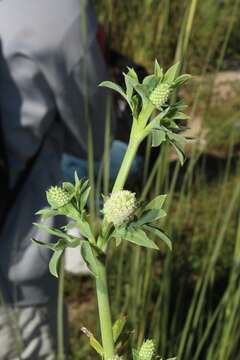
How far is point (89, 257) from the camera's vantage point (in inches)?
10.9

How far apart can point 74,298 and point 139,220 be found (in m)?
2.35

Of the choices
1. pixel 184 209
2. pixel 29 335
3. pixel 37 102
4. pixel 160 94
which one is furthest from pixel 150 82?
pixel 184 209

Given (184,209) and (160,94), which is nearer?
(160,94)

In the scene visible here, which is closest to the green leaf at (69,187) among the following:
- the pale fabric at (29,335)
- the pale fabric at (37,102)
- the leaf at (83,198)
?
the leaf at (83,198)

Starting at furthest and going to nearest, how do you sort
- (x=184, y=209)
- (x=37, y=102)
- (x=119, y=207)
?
(x=184, y=209) → (x=37, y=102) → (x=119, y=207)

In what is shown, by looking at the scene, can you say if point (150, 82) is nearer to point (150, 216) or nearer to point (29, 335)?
point (150, 216)

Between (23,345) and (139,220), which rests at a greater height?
(139,220)

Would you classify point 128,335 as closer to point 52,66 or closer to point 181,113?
point 181,113

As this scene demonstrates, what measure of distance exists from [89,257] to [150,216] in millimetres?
27

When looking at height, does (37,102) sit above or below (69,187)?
above

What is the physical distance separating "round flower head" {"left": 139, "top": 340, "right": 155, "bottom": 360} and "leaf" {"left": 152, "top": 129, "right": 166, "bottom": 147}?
0.23 feet

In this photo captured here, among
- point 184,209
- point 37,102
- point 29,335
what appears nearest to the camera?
point 37,102

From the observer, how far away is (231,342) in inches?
39.3

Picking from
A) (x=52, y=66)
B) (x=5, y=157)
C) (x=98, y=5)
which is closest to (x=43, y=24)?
(x=52, y=66)
